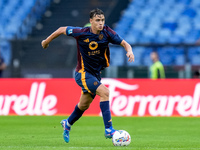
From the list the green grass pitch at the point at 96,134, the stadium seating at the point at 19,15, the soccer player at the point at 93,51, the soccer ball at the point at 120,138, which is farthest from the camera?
the stadium seating at the point at 19,15

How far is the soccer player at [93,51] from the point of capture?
7.88m

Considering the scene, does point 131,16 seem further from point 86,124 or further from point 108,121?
point 108,121

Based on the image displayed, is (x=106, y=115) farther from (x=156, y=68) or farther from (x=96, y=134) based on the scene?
(x=156, y=68)

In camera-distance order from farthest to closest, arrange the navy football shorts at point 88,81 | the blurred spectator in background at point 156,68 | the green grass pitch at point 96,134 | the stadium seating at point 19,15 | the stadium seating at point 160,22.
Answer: the stadium seating at point 19,15, the stadium seating at point 160,22, the blurred spectator in background at point 156,68, the navy football shorts at point 88,81, the green grass pitch at point 96,134

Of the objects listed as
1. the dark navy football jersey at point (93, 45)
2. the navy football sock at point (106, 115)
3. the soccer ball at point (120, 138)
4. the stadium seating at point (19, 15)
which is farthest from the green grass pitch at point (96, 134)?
the stadium seating at point (19, 15)

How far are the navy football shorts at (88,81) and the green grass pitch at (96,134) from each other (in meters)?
0.85

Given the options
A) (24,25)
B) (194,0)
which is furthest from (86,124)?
(194,0)

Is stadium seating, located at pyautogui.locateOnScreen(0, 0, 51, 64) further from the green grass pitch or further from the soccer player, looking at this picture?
the soccer player

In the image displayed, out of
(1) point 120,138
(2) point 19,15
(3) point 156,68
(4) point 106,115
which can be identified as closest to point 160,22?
(3) point 156,68

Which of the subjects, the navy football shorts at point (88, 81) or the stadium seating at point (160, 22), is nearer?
the navy football shorts at point (88, 81)

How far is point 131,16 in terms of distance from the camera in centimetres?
2341

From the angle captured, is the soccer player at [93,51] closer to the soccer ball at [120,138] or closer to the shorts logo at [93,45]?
the shorts logo at [93,45]

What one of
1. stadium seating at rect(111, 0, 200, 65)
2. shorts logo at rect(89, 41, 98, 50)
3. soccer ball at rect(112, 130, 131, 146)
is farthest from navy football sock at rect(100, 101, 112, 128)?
stadium seating at rect(111, 0, 200, 65)

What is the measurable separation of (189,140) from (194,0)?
15.9m
